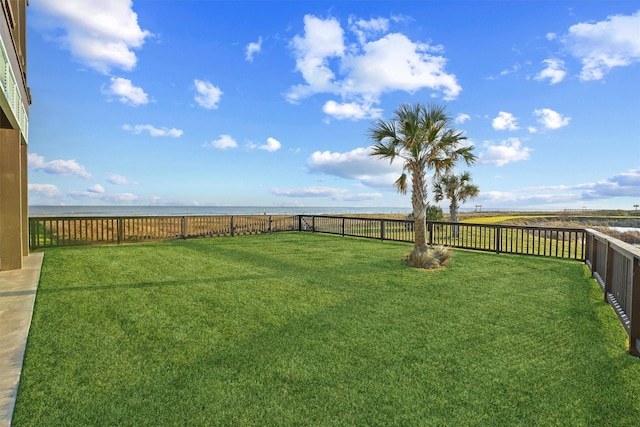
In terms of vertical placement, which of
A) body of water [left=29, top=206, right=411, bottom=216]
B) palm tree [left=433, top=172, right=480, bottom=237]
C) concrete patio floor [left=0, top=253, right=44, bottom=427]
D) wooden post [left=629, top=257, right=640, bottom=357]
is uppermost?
palm tree [left=433, top=172, right=480, bottom=237]

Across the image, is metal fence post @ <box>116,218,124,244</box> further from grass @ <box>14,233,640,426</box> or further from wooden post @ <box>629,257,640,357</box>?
wooden post @ <box>629,257,640,357</box>

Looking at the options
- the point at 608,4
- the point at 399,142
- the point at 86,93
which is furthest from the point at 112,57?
the point at 608,4

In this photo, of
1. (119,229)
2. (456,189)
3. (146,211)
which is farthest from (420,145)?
(146,211)

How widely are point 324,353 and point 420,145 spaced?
17.2 ft

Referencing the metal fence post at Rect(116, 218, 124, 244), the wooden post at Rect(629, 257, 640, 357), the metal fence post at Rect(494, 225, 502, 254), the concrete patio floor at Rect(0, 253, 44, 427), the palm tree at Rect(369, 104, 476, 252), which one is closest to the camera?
the concrete patio floor at Rect(0, 253, 44, 427)

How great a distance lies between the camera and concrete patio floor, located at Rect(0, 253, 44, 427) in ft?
6.59

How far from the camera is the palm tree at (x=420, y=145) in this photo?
6578 millimetres

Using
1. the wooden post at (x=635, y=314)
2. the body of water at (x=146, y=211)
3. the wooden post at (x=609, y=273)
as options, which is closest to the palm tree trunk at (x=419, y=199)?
the wooden post at (x=609, y=273)

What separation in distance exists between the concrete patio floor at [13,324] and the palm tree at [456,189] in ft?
56.2

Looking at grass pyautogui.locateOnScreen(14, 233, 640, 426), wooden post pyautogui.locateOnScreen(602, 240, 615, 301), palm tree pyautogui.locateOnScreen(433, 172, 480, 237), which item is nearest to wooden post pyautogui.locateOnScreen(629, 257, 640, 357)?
grass pyautogui.locateOnScreen(14, 233, 640, 426)

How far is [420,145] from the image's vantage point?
6.65m

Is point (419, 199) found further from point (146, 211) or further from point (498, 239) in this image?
point (146, 211)

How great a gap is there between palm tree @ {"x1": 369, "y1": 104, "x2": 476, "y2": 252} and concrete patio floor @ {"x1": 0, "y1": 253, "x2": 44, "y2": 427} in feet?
19.6

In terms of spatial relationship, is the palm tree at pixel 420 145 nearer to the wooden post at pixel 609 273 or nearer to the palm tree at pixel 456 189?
the wooden post at pixel 609 273
